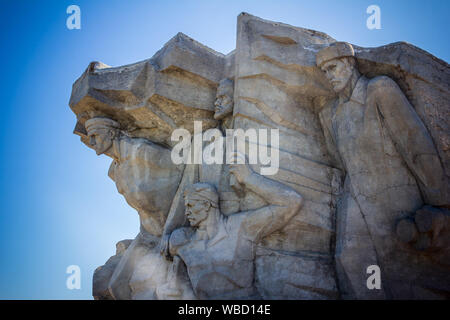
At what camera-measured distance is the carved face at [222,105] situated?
6.36m

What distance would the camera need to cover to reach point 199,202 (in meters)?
5.47

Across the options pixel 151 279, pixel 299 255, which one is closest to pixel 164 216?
pixel 151 279

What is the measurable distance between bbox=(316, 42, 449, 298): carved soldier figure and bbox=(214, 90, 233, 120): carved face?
55.7 inches

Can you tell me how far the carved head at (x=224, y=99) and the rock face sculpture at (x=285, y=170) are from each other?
0.06 feet

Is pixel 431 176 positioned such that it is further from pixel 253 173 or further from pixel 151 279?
pixel 151 279

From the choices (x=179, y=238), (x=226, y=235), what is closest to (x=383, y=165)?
(x=226, y=235)

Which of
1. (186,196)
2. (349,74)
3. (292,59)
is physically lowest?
(186,196)

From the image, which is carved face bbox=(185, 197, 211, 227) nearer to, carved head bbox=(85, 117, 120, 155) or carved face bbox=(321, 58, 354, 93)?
carved head bbox=(85, 117, 120, 155)

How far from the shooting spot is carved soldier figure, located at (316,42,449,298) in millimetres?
4883

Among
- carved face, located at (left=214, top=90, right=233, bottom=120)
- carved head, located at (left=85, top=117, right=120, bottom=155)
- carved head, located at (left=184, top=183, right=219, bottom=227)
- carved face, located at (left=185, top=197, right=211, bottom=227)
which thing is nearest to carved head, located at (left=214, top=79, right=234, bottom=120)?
carved face, located at (left=214, top=90, right=233, bottom=120)

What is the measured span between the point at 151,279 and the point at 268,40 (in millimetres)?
3792

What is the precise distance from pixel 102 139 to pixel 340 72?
148 inches

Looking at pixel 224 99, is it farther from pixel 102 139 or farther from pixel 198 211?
pixel 102 139
